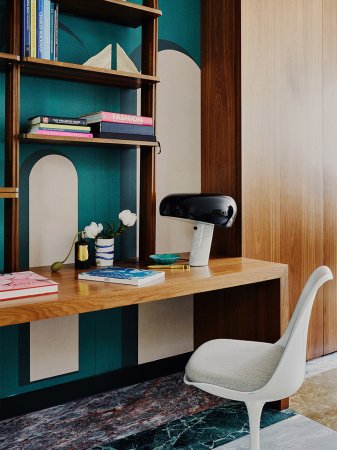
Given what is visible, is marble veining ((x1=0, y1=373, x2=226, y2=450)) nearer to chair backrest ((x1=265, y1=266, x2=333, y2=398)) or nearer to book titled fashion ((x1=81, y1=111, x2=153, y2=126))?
chair backrest ((x1=265, y1=266, x2=333, y2=398))

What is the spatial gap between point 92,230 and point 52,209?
25 cm

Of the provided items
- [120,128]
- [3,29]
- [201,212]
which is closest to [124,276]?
[201,212]

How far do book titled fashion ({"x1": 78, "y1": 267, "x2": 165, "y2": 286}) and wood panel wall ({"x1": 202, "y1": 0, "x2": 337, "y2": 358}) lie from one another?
0.81 metres

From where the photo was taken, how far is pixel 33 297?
1717mm

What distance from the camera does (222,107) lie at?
279 centimetres

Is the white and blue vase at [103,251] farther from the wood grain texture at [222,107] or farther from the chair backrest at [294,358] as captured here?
the chair backrest at [294,358]

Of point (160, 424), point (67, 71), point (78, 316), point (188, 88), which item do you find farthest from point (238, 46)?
point (160, 424)

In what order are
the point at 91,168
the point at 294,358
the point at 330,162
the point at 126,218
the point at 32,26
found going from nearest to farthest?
the point at 294,358 < the point at 32,26 < the point at 126,218 < the point at 91,168 < the point at 330,162

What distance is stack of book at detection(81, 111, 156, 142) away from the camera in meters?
2.27

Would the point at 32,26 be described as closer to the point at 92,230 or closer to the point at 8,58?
the point at 8,58

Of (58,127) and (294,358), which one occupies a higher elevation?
(58,127)

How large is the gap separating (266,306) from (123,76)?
1329mm

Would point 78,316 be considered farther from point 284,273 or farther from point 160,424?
point 284,273

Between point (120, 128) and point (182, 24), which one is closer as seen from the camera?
point (120, 128)
